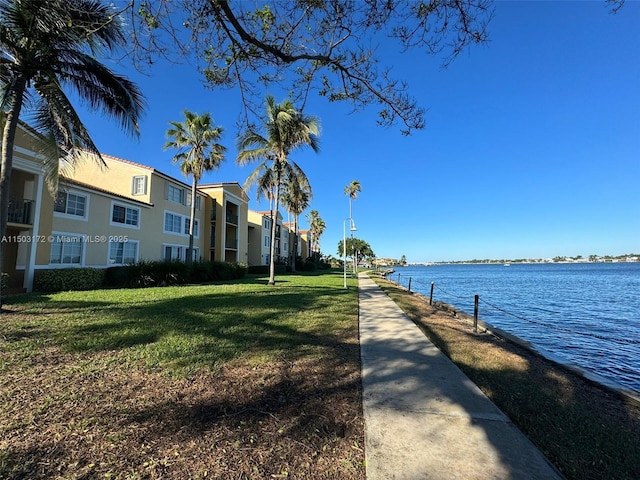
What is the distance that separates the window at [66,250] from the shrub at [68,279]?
133 cm

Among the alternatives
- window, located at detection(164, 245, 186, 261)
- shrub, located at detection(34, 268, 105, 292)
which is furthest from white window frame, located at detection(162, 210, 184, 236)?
shrub, located at detection(34, 268, 105, 292)

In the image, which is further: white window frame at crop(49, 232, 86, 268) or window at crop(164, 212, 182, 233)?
window at crop(164, 212, 182, 233)

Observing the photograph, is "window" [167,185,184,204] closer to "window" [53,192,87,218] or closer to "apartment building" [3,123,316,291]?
"apartment building" [3,123,316,291]

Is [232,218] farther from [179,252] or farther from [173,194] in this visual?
[173,194]

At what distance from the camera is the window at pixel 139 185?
21750mm

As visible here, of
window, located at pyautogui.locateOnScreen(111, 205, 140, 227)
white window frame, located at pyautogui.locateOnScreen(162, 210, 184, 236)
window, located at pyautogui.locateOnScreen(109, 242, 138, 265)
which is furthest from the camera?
white window frame, located at pyautogui.locateOnScreen(162, 210, 184, 236)

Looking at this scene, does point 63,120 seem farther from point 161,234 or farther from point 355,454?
point 161,234

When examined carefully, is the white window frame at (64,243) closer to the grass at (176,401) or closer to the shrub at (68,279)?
the shrub at (68,279)

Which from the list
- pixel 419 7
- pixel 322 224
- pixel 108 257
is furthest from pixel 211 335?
pixel 322 224

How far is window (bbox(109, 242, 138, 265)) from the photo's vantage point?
18562 millimetres

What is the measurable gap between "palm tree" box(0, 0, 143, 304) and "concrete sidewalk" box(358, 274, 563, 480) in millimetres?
6862

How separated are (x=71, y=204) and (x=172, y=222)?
819 centimetres

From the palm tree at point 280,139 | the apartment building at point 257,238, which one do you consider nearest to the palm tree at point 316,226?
the apartment building at point 257,238

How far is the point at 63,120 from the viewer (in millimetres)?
9148
